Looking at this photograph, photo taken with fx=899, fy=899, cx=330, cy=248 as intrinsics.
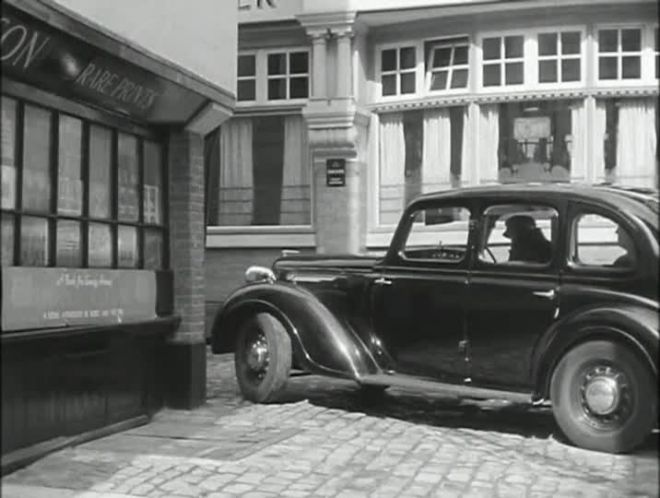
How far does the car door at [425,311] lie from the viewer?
14.1ft

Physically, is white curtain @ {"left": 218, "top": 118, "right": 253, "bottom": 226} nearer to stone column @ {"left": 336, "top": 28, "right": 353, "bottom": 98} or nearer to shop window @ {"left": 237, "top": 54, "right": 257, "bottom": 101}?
stone column @ {"left": 336, "top": 28, "right": 353, "bottom": 98}

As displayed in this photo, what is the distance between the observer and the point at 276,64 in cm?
898

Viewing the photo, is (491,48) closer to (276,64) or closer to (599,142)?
(599,142)

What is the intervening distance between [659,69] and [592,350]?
2.78 metres

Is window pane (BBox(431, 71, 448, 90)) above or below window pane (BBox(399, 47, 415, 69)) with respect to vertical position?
below

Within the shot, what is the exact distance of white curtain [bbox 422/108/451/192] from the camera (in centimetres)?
204

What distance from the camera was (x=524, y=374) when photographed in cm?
416

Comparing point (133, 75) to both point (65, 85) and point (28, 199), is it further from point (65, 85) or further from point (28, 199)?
point (28, 199)

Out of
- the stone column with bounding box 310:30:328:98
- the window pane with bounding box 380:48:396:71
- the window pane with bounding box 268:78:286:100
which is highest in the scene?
the window pane with bounding box 268:78:286:100

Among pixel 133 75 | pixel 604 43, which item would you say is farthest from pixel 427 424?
pixel 604 43

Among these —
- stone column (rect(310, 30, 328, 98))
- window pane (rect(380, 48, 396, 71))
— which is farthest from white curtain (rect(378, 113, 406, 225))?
stone column (rect(310, 30, 328, 98))

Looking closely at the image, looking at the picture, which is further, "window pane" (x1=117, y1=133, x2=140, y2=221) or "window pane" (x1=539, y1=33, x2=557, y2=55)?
"window pane" (x1=117, y1=133, x2=140, y2=221)

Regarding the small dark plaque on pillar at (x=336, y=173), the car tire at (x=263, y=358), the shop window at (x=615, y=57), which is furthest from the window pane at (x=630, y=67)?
the car tire at (x=263, y=358)

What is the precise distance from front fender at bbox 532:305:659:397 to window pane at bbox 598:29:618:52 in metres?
1.50
